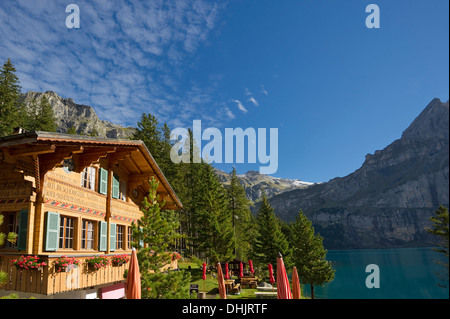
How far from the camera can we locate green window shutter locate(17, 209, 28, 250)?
1055 cm

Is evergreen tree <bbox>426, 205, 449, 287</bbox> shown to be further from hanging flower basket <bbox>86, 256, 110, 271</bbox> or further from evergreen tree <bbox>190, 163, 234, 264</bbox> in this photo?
evergreen tree <bbox>190, 163, 234, 264</bbox>

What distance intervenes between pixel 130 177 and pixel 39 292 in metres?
9.28

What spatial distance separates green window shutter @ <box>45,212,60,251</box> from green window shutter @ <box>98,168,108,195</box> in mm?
3420

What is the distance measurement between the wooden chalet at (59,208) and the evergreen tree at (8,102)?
30.8 metres

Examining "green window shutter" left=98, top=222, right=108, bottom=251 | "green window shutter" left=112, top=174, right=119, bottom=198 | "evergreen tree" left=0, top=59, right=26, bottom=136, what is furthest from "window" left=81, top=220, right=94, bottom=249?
"evergreen tree" left=0, top=59, right=26, bottom=136

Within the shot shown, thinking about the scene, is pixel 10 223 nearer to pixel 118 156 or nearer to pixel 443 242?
pixel 118 156

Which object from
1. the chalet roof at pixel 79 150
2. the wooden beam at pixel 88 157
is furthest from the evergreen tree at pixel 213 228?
the wooden beam at pixel 88 157

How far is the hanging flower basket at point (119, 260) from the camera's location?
45.0ft

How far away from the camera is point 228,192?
47031 millimetres

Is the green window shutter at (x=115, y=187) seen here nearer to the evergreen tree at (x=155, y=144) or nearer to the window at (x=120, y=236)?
the window at (x=120, y=236)

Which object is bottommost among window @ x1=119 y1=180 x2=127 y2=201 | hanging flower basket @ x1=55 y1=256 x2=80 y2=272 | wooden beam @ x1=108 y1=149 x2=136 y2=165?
hanging flower basket @ x1=55 y1=256 x2=80 y2=272
